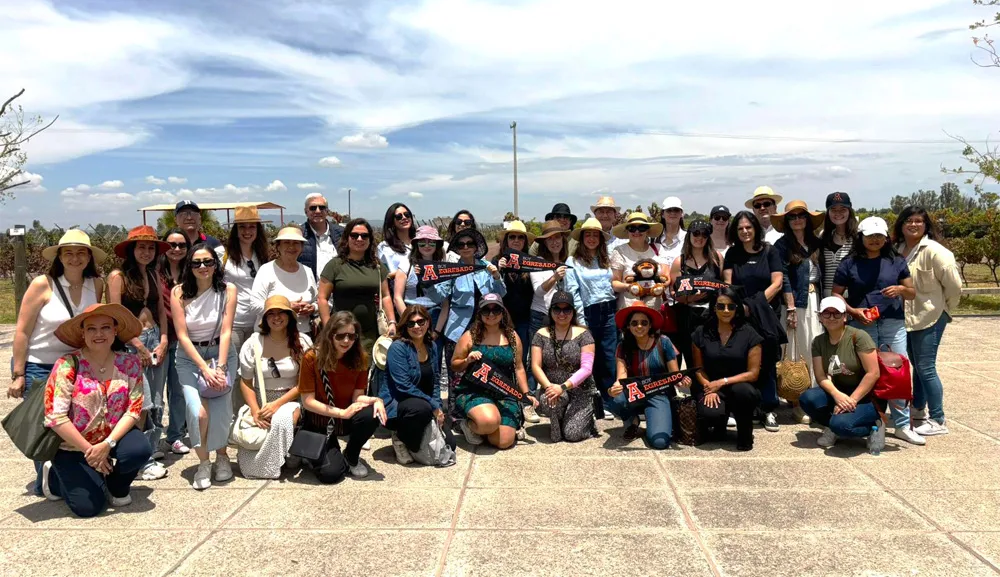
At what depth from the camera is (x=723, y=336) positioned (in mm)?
5875

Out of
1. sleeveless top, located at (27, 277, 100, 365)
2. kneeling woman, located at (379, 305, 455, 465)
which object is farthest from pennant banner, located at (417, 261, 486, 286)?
sleeveless top, located at (27, 277, 100, 365)

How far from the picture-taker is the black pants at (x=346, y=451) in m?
4.87

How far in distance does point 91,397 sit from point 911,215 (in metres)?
6.66

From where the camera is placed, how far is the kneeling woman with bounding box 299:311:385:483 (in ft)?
16.4

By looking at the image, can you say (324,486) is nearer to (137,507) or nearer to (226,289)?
(137,507)

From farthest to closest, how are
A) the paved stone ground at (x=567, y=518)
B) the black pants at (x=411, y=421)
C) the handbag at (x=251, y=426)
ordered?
the black pants at (x=411, y=421) → the handbag at (x=251, y=426) → the paved stone ground at (x=567, y=518)

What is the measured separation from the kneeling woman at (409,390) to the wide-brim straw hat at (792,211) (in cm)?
376

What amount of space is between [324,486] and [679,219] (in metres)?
4.38

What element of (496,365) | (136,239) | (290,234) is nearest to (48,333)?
(136,239)

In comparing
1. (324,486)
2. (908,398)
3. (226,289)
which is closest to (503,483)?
(324,486)

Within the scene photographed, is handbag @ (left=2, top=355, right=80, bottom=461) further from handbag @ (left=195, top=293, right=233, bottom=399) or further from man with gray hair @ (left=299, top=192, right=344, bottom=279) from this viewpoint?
man with gray hair @ (left=299, top=192, right=344, bottom=279)

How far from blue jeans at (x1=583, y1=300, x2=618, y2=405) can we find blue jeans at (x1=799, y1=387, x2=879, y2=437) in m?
1.80

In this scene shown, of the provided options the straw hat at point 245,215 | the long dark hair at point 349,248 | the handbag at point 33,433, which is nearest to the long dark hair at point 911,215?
the long dark hair at point 349,248

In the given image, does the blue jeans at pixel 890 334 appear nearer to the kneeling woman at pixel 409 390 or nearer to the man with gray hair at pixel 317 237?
the kneeling woman at pixel 409 390
